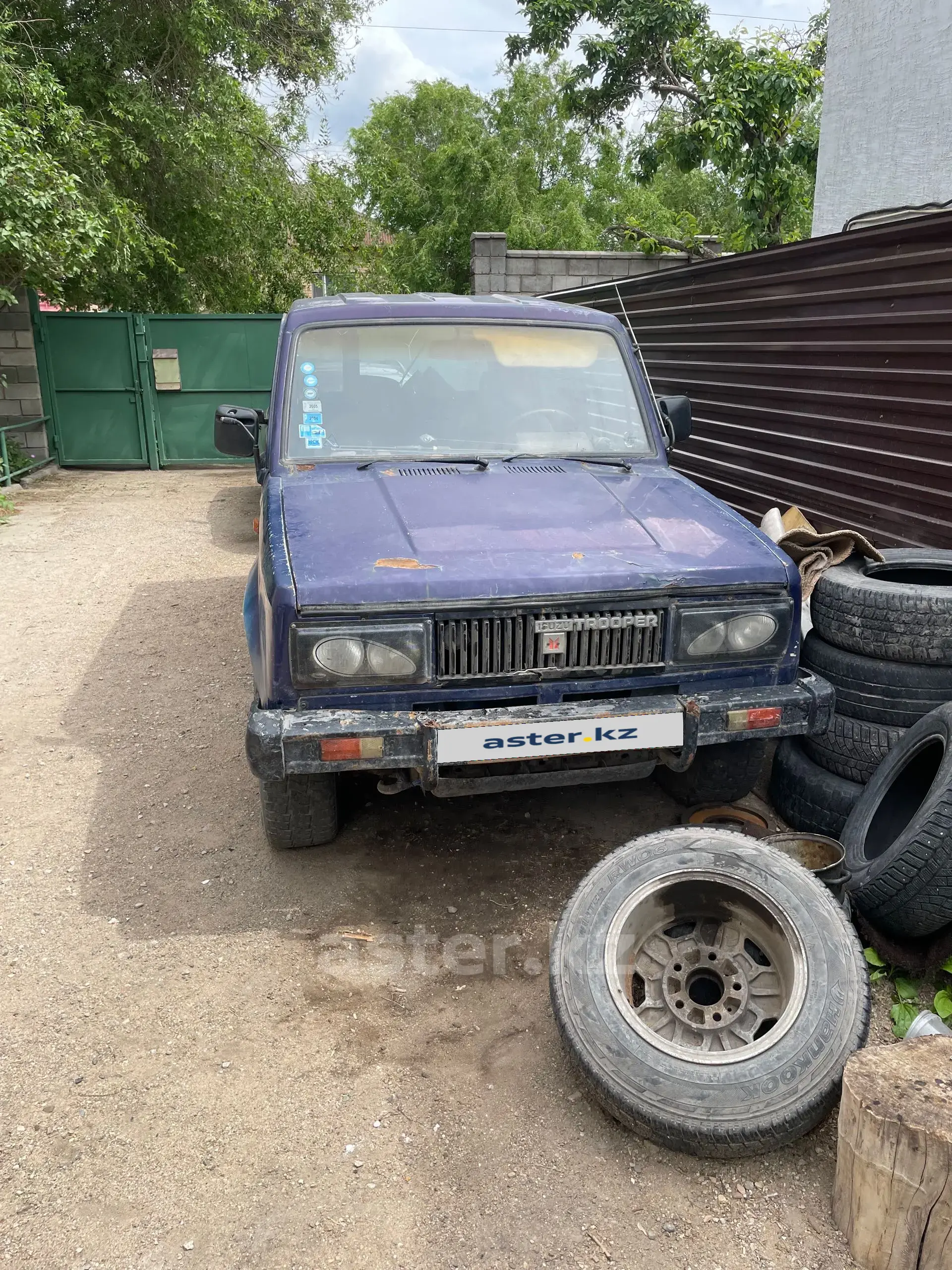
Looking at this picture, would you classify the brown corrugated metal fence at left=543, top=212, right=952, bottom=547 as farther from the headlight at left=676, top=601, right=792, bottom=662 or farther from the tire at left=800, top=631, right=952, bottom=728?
the headlight at left=676, top=601, right=792, bottom=662

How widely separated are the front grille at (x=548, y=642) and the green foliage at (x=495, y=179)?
2070 cm

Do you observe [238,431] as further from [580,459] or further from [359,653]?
[359,653]

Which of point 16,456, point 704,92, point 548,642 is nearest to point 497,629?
point 548,642

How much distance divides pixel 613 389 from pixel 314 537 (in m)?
1.88

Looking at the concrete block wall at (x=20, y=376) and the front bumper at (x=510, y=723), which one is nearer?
the front bumper at (x=510, y=723)

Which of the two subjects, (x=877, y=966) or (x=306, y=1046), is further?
(x=877, y=966)

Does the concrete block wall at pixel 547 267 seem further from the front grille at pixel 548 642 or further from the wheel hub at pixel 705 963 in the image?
the wheel hub at pixel 705 963

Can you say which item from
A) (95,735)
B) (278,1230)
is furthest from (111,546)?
→ (278,1230)

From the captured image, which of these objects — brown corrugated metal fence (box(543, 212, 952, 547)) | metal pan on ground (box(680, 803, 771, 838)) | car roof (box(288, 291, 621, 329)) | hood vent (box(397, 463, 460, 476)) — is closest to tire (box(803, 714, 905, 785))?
metal pan on ground (box(680, 803, 771, 838))

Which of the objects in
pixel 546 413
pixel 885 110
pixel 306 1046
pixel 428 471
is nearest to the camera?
pixel 306 1046

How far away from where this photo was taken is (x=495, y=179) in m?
28.3

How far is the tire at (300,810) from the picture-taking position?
3.41m

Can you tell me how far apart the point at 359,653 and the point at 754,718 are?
1.34m

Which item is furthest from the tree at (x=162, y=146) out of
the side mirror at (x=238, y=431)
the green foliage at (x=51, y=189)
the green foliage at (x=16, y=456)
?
the side mirror at (x=238, y=431)
